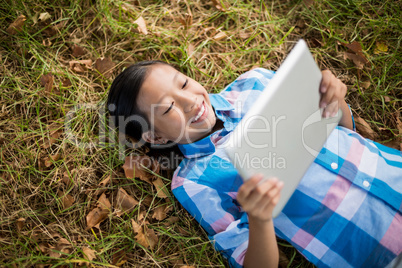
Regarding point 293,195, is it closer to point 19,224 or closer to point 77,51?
point 19,224

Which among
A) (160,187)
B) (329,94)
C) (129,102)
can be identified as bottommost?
(160,187)

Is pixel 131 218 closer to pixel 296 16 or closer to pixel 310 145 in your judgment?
pixel 310 145

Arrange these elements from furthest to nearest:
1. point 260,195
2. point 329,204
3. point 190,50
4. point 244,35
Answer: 1. point 244,35
2. point 190,50
3. point 329,204
4. point 260,195

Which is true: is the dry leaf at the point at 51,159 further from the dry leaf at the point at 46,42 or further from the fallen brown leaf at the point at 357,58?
the fallen brown leaf at the point at 357,58

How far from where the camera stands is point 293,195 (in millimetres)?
1891

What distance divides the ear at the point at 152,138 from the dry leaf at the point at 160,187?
30 cm

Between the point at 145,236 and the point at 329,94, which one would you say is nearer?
the point at 329,94

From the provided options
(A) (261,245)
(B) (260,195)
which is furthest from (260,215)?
(A) (261,245)

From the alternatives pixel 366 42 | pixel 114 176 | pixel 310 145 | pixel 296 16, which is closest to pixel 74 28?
pixel 114 176

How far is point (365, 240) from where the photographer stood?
177 cm

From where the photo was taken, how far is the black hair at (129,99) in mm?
2020

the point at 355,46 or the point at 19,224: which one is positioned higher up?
the point at 355,46

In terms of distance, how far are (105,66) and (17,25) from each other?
0.74 metres

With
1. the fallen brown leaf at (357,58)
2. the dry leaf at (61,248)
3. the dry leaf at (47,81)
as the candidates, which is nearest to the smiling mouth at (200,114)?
the dry leaf at (61,248)
